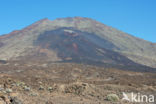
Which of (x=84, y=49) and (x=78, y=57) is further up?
(x=84, y=49)

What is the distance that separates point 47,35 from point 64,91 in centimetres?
7619

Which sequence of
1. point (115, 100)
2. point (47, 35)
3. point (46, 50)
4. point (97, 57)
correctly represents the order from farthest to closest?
point (47, 35) < point (46, 50) < point (97, 57) < point (115, 100)

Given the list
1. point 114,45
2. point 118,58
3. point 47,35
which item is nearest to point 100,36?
point 114,45

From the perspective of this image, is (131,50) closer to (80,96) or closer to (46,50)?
(46,50)

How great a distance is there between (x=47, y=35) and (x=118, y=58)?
123 feet

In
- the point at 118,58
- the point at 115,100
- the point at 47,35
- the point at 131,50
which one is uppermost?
the point at 47,35

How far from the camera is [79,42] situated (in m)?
77.3

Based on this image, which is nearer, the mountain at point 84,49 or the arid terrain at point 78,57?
the arid terrain at point 78,57

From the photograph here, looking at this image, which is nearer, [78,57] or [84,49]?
[78,57]

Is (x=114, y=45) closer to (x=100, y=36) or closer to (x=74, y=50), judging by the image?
(x=100, y=36)

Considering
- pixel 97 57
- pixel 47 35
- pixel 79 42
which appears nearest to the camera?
pixel 97 57

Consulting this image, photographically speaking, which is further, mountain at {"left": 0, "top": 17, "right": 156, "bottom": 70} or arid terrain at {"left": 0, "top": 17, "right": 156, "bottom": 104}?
mountain at {"left": 0, "top": 17, "right": 156, "bottom": 70}

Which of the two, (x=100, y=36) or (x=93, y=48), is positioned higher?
(x=100, y=36)

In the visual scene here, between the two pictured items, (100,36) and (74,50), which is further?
(100,36)
